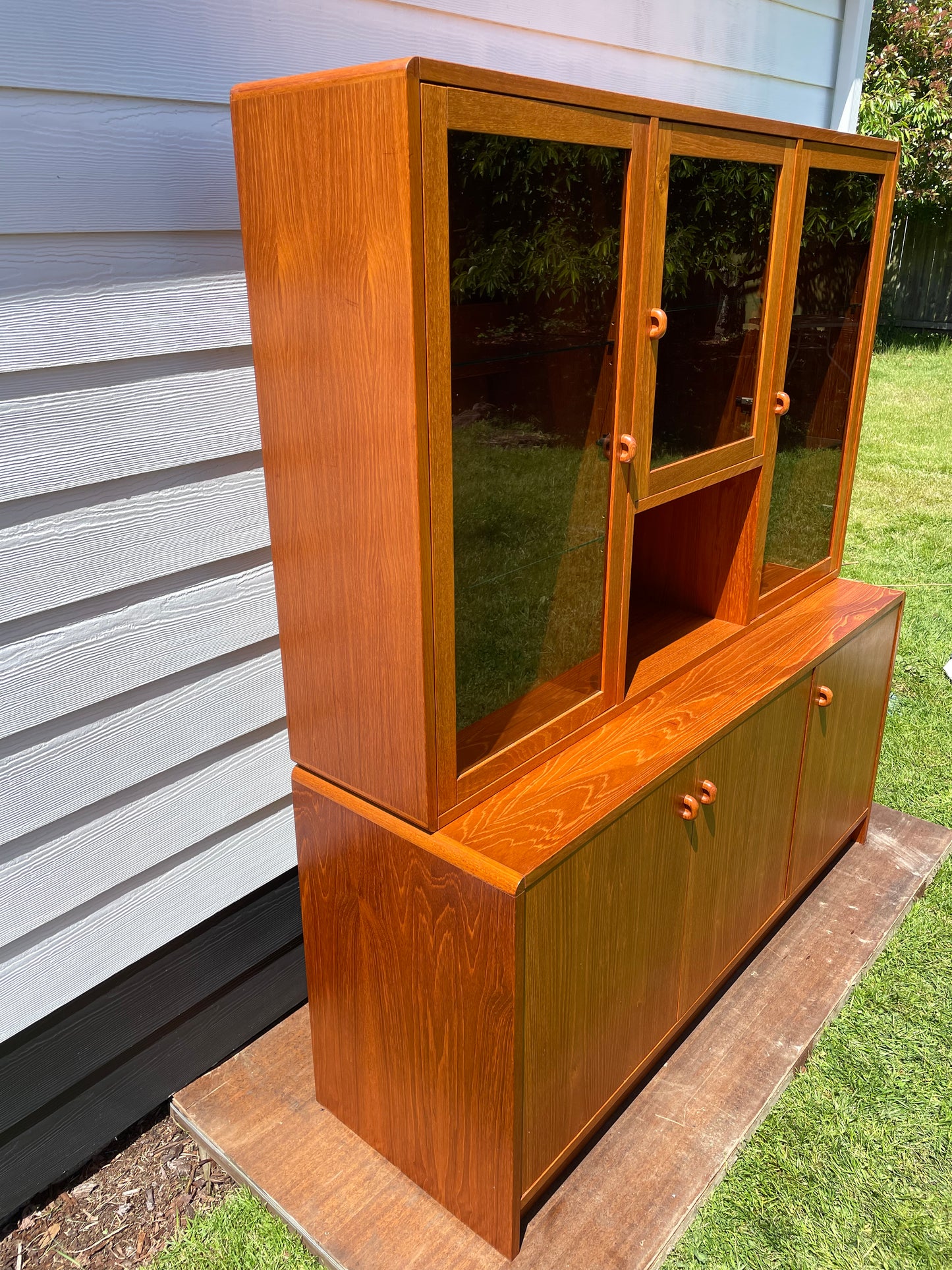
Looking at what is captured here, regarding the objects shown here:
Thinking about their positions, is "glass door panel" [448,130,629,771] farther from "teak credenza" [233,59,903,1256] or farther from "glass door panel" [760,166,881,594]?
"glass door panel" [760,166,881,594]

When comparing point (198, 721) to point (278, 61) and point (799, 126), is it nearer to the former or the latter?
point (278, 61)

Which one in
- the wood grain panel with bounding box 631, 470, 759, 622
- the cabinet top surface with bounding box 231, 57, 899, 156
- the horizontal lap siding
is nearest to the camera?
the cabinet top surface with bounding box 231, 57, 899, 156

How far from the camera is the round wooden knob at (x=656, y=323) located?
5.04 feet

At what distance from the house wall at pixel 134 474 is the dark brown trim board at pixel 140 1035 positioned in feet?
0.15

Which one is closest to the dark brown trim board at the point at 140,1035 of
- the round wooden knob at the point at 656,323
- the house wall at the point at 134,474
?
the house wall at the point at 134,474

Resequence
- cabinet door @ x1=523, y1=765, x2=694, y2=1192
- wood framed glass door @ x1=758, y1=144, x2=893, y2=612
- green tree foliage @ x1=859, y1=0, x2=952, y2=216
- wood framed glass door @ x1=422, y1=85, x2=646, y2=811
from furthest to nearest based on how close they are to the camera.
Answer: green tree foliage @ x1=859, y1=0, x2=952, y2=216 → wood framed glass door @ x1=758, y1=144, x2=893, y2=612 → cabinet door @ x1=523, y1=765, x2=694, y2=1192 → wood framed glass door @ x1=422, y1=85, x2=646, y2=811

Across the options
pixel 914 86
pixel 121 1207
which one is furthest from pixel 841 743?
pixel 914 86

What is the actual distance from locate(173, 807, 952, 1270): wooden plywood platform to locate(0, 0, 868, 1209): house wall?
15.3 inches

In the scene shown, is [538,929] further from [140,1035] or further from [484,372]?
[140,1035]

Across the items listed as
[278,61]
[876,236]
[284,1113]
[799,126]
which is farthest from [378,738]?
[876,236]

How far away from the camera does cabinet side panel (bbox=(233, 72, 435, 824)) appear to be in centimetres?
117

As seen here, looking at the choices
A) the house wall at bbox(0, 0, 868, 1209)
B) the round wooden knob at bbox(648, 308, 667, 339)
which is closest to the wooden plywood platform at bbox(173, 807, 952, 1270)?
the house wall at bbox(0, 0, 868, 1209)

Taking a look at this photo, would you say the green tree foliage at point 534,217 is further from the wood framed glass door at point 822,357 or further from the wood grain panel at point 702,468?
the wood framed glass door at point 822,357

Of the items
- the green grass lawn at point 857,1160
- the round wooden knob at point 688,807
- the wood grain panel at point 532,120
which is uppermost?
the wood grain panel at point 532,120
